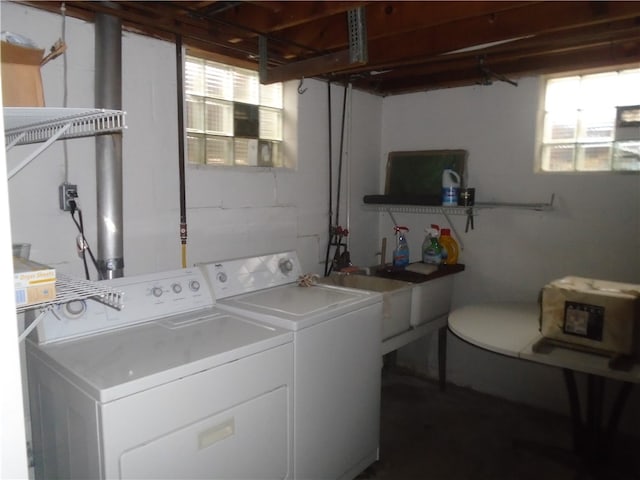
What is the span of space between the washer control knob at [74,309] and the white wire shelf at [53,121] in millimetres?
585

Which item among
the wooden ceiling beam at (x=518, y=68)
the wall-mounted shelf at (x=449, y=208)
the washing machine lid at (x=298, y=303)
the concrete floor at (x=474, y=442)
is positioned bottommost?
the concrete floor at (x=474, y=442)

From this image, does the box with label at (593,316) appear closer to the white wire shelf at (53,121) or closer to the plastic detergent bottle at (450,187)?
the plastic detergent bottle at (450,187)

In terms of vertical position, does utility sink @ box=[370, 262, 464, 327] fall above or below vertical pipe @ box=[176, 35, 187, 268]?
below

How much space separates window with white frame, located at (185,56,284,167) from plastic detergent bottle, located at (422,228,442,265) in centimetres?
114

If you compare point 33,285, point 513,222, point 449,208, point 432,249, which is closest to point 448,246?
point 432,249

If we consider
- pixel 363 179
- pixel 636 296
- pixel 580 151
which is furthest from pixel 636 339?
pixel 363 179

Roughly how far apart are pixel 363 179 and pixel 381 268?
2.40ft

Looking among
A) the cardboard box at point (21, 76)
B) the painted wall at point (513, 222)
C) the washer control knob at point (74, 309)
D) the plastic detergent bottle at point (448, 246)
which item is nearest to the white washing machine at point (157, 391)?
the washer control knob at point (74, 309)

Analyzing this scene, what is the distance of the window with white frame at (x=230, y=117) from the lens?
2.49 meters

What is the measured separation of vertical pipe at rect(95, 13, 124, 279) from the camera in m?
1.92

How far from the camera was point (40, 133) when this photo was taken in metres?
1.47

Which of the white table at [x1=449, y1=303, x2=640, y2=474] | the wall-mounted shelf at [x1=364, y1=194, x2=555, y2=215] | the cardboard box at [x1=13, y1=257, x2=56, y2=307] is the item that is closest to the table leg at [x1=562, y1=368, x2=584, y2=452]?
the white table at [x1=449, y1=303, x2=640, y2=474]

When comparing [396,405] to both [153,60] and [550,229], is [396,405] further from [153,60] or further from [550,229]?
[153,60]

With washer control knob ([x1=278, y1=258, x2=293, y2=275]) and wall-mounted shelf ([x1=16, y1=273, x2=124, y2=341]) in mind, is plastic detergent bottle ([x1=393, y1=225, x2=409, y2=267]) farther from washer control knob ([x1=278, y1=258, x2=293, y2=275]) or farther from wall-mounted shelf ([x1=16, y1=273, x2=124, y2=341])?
wall-mounted shelf ([x1=16, y1=273, x2=124, y2=341])
